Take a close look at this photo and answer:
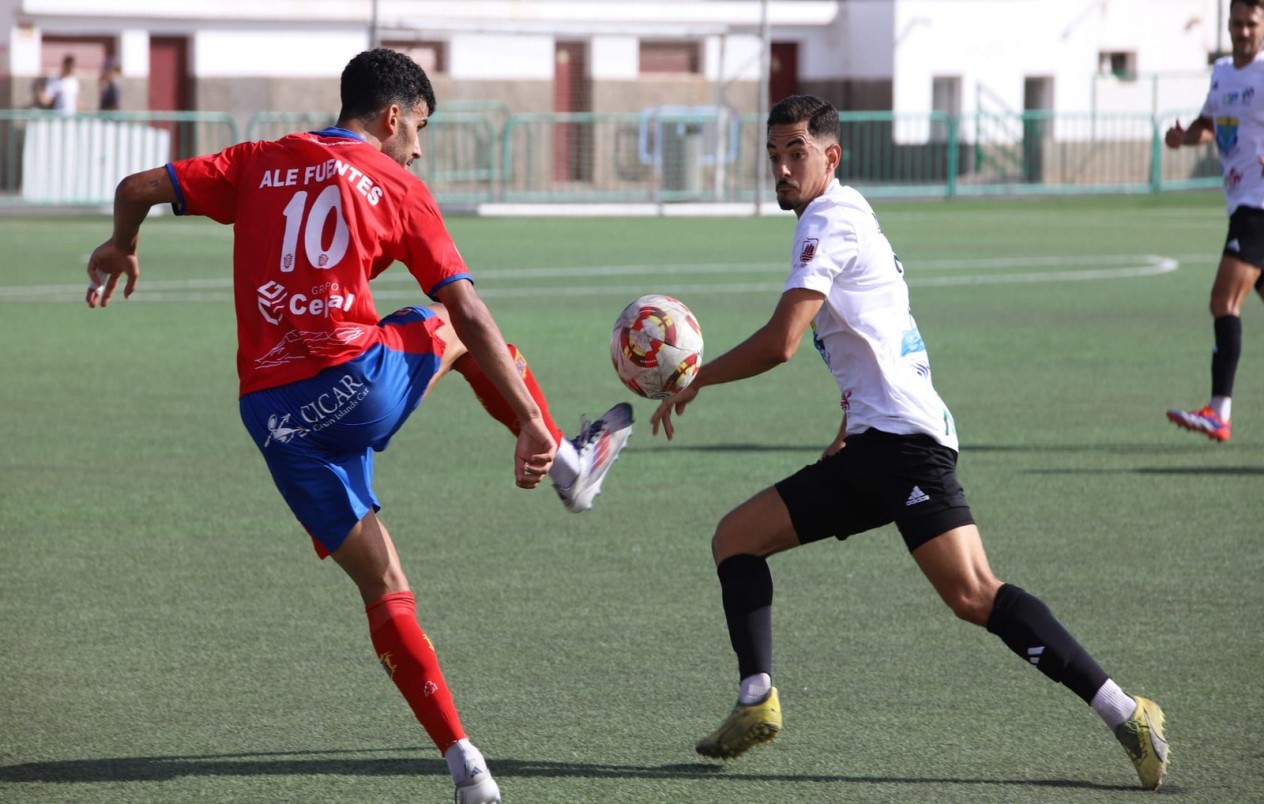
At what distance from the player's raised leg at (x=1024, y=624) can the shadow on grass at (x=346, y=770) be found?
0.23 metres

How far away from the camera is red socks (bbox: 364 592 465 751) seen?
15.6 feet

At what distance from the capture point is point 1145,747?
4949 mm

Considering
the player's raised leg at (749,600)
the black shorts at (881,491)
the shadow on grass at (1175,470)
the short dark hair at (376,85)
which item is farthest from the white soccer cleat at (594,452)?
the shadow on grass at (1175,470)

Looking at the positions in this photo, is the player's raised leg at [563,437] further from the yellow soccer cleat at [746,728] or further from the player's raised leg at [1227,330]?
the player's raised leg at [1227,330]

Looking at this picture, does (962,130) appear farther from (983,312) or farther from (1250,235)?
(1250,235)

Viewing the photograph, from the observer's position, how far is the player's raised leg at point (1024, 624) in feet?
16.4

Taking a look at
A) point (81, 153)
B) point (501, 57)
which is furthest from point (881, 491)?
point (501, 57)

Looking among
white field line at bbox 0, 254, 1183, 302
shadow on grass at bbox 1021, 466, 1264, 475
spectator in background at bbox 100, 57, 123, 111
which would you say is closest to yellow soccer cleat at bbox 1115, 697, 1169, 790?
shadow on grass at bbox 1021, 466, 1264, 475

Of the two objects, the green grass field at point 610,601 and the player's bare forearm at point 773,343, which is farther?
the green grass field at point 610,601

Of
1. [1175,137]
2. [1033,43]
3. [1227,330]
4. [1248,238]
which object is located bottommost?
[1227,330]

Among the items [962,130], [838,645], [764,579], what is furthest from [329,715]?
[962,130]

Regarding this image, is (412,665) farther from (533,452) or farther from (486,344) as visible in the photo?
(486,344)

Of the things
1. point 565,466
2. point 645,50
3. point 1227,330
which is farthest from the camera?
point 645,50

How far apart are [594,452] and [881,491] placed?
0.92 meters
